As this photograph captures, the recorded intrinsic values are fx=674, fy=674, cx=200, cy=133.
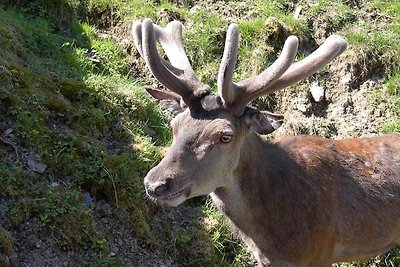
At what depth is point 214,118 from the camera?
18.5 ft

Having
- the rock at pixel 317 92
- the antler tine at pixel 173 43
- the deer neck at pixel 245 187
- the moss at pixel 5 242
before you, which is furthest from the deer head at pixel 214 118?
the rock at pixel 317 92

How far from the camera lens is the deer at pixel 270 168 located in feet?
18.2

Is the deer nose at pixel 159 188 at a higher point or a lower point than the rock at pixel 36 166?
higher

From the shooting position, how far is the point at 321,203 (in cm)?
638

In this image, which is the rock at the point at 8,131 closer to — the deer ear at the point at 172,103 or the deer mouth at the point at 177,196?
the deer ear at the point at 172,103

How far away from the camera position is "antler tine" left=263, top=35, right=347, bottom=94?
18.6 feet

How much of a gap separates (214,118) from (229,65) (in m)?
0.46

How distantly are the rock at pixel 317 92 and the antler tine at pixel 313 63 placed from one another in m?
3.55

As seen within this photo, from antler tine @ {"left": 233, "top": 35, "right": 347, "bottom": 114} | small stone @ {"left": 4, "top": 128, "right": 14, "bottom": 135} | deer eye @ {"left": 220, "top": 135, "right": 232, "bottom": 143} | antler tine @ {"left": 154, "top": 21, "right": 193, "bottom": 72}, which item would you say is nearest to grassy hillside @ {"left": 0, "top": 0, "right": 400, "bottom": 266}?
small stone @ {"left": 4, "top": 128, "right": 14, "bottom": 135}

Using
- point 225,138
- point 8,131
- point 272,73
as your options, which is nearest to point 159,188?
point 225,138

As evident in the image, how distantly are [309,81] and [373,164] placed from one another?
2.83m

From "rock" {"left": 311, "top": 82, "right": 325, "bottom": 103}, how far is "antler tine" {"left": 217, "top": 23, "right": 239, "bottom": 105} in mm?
3811

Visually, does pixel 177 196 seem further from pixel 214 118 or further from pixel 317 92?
pixel 317 92

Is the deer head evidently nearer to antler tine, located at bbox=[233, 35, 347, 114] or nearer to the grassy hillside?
antler tine, located at bbox=[233, 35, 347, 114]
